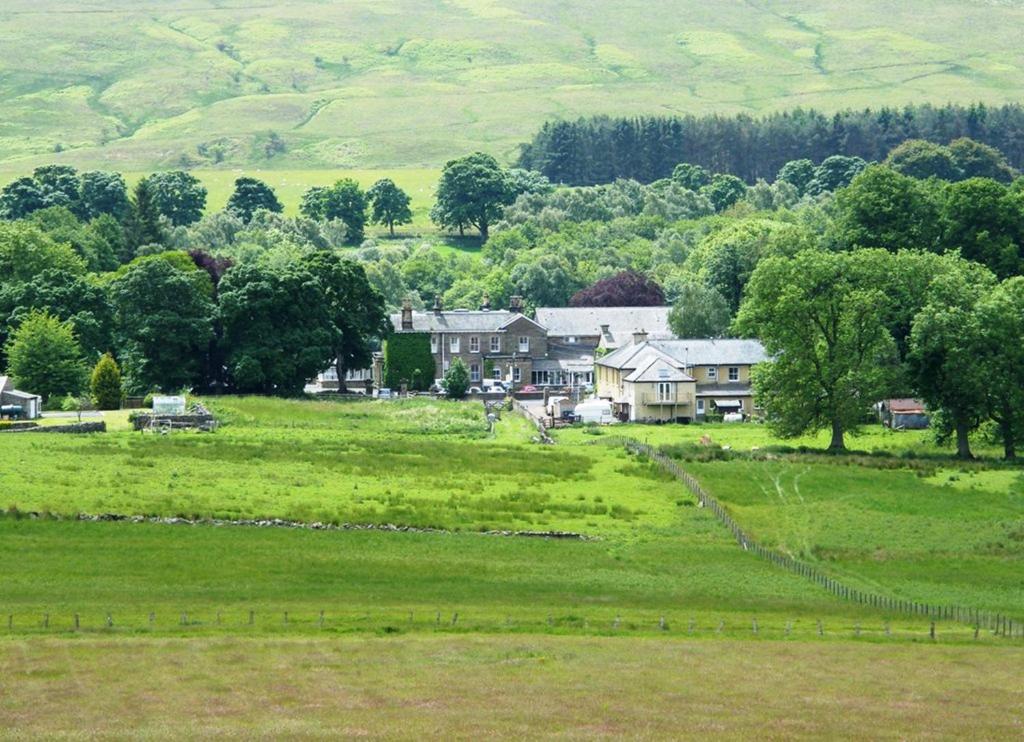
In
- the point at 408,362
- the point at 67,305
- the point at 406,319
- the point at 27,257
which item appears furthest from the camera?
the point at 406,319

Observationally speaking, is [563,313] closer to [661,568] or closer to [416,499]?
[416,499]

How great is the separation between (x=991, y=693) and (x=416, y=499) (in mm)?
34349

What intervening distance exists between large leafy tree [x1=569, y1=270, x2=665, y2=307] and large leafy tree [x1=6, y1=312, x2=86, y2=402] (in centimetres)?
6153

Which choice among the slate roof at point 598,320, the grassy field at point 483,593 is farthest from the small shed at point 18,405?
the slate roof at point 598,320

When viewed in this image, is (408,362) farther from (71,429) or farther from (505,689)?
(505,689)

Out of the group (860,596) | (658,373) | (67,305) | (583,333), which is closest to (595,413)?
(658,373)

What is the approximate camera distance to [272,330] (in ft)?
405

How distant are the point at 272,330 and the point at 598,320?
1576 inches

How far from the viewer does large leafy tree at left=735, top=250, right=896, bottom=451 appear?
319ft

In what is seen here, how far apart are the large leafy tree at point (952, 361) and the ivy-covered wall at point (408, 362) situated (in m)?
51.1

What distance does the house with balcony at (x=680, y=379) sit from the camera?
391 ft

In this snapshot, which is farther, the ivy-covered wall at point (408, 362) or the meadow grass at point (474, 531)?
the ivy-covered wall at point (408, 362)

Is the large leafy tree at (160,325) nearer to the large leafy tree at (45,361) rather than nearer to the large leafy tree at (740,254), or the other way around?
the large leafy tree at (45,361)

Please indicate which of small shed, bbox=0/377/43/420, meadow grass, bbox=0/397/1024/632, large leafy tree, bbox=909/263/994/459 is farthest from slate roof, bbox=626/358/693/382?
small shed, bbox=0/377/43/420
